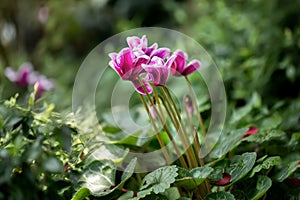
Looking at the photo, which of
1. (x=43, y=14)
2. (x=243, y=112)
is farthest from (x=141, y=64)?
(x=43, y=14)

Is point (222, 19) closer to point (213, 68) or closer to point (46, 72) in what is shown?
point (213, 68)

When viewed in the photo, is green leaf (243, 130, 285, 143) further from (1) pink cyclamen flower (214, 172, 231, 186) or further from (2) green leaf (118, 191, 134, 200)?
(2) green leaf (118, 191, 134, 200)

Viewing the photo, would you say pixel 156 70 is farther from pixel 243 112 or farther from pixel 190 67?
pixel 243 112

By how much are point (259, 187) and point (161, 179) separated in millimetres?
202

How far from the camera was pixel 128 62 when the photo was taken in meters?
0.82

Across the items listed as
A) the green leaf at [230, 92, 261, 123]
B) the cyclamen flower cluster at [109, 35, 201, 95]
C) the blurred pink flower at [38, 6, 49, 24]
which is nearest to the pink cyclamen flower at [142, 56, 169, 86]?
the cyclamen flower cluster at [109, 35, 201, 95]

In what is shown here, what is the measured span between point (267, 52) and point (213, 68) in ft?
1.26

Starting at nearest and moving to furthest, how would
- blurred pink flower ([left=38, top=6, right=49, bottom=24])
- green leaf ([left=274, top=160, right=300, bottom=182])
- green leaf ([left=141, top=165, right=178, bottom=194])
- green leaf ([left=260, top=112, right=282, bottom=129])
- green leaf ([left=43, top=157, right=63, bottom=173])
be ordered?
green leaf ([left=43, top=157, right=63, bottom=173]) → green leaf ([left=141, top=165, right=178, bottom=194]) → green leaf ([left=274, top=160, right=300, bottom=182]) → green leaf ([left=260, top=112, right=282, bottom=129]) → blurred pink flower ([left=38, top=6, right=49, bottom=24])

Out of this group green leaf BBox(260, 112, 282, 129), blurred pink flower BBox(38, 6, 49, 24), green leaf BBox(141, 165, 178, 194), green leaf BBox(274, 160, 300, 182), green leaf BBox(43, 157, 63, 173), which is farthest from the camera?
A: blurred pink flower BBox(38, 6, 49, 24)

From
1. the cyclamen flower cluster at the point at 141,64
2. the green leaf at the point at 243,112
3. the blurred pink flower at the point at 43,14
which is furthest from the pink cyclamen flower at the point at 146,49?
the blurred pink flower at the point at 43,14

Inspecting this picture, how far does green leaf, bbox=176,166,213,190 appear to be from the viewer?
84 cm

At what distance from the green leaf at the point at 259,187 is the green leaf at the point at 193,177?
0.11 metres

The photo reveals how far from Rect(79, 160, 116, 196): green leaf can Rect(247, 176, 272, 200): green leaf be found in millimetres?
281

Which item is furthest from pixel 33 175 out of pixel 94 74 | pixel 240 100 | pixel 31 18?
pixel 31 18
